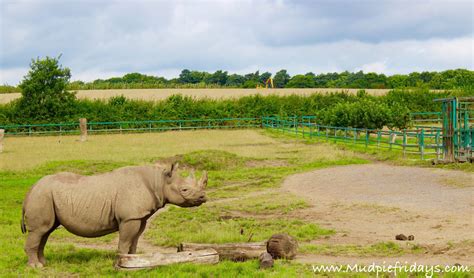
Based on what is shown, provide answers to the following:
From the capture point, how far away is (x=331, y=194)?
820 inches

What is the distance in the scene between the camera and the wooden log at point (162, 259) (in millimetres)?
10023

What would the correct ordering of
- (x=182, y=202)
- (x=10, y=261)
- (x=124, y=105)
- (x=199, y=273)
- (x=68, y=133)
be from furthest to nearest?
(x=124, y=105) → (x=68, y=133) → (x=10, y=261) → (x=182, y=202) → (x=199, y=273)

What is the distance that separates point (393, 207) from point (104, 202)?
972cm

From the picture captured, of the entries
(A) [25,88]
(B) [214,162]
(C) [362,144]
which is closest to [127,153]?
(B) [214,162]

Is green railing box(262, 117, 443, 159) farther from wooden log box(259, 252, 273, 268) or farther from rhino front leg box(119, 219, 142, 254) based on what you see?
rhino front leg box(119, 219, 142, 254)

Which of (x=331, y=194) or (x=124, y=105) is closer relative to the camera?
(x=331, y=194)

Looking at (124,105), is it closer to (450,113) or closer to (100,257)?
(450,113)

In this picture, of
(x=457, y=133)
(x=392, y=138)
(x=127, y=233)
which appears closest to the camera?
(x=127, y=233)

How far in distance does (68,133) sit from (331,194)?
1409 inches

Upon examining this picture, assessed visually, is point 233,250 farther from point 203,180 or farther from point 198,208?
point 198,208

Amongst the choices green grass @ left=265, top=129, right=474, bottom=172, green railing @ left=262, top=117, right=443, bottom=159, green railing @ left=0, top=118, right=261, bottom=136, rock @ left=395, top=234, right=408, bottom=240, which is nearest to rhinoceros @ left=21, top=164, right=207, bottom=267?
rock @ left=395, top=234, right=408, bottom=240

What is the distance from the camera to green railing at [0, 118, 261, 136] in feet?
170

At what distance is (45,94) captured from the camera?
178ft

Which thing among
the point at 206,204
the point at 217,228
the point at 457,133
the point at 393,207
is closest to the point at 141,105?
the point at 457,133
